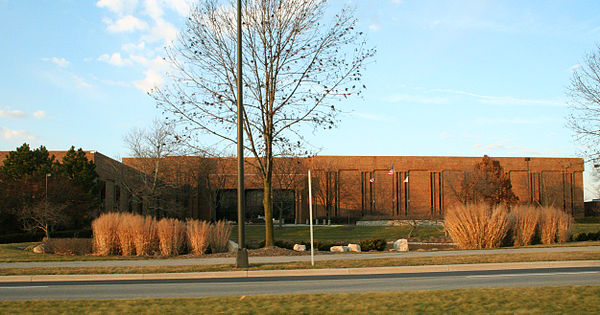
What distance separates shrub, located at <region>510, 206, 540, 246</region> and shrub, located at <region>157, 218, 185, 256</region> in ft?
47.3

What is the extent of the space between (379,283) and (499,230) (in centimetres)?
1238

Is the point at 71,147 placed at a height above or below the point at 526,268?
above

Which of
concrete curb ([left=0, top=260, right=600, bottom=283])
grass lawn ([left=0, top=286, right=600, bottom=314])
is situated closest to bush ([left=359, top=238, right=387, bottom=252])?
concrete curb ([left=0, top=260, right=600, bottom=283])

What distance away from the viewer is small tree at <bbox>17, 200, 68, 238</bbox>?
29875mm

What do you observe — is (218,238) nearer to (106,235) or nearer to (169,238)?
(169,238)

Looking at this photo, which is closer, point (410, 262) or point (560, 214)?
point (410, 262)

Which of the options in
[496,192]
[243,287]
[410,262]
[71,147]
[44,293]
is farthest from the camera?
[496,192]

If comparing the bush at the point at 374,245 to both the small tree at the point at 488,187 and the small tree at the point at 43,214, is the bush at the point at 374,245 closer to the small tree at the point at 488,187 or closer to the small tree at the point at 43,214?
the small tree at the point at 43,214

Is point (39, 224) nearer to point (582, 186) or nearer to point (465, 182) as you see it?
point (465, 182)

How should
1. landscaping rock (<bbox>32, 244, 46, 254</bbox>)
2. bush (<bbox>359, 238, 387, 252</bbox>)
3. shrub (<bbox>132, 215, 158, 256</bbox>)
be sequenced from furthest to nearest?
bush (<bbox>359, 238, 387, 252</bbox>)
landscaping rock (<bbox>32, 244, 46, 254</bbox>)
shrub (<bbox>132, 215, 158, 256</bbox>)

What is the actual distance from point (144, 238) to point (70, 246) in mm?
4853

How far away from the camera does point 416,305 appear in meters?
7.56

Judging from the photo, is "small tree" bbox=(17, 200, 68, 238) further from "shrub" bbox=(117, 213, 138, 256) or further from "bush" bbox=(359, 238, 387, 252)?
"bush" bbox=(359, 238, 387, 252)

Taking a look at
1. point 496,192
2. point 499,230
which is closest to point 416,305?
point 499,230
